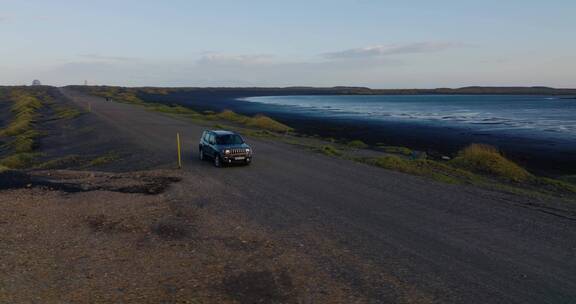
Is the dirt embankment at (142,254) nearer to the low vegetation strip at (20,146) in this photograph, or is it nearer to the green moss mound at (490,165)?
the low vegetation strip at (20,146)

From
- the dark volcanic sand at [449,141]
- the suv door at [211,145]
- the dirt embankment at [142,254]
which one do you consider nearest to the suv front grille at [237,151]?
the suv door at [211,145]

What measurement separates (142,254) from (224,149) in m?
11.5

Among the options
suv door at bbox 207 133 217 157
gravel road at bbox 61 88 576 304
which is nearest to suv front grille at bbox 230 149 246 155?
gravel road at bbox 61 88 576 304

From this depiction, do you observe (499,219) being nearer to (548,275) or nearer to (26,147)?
(548,275)

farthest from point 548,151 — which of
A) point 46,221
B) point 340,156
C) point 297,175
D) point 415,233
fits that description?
point 46,221

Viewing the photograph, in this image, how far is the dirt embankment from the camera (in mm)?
8258

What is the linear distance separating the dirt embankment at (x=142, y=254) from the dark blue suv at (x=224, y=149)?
572 centimetres

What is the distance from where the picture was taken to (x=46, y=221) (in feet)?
41.3

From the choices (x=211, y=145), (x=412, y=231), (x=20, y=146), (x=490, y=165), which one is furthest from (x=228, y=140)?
(x=20, y=146)

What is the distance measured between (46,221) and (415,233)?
9.24m

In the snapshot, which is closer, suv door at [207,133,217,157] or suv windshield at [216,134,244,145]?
suv door at [207,133,217,157]

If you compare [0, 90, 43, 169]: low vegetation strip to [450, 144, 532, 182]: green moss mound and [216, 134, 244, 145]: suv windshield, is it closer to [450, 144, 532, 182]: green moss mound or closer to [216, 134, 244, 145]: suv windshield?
[216, 134, 244, 145]: suv windshield

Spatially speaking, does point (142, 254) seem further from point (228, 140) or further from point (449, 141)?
point (449, 141)

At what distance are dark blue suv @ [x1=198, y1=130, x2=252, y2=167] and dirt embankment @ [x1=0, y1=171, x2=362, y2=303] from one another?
18.8 feet
